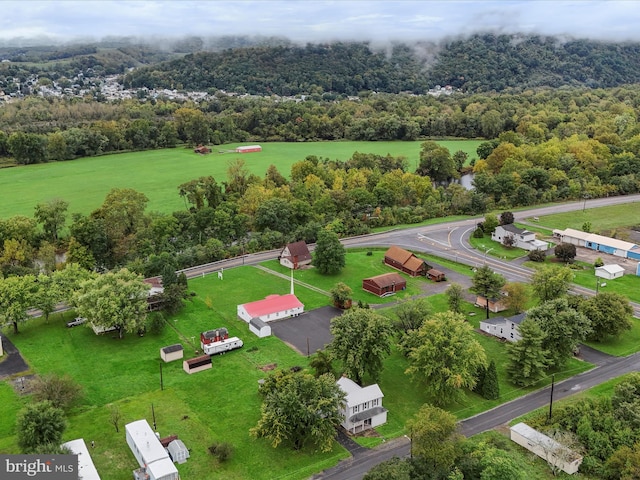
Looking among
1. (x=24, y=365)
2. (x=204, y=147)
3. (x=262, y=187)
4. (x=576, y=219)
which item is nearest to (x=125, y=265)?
(x=24, y=365)

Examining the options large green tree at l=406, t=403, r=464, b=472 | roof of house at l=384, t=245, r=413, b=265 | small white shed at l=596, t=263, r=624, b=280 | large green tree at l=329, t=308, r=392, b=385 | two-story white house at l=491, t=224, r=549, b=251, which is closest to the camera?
large green tree at l=406, t=403, r=464, b=472

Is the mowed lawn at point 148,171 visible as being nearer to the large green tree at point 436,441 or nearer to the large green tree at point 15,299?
the large green tree at point 15,299

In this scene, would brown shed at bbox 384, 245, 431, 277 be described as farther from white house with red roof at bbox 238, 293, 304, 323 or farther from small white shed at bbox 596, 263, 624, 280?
small white shed at bbox 596, 263, 624, 280

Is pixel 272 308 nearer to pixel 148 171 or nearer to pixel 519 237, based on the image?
pixel 519 237

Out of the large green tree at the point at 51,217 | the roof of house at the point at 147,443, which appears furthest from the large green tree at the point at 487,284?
the large green tree at the point at 51,217

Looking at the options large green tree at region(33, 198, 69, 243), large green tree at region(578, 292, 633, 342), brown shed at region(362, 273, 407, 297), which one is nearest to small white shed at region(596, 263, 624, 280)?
large green tree at region(578, 292, 633, 342)

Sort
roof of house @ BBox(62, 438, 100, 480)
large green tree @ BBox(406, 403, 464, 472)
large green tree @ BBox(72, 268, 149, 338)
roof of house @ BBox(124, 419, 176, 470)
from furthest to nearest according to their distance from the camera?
large green tree @ BBox(72, 268, 149, 338) < roof of house @ BBox(124, 419, 176, 470) < roof of house @ BBox(62, 438, 100, 480) < large green tree @ BBox(406, 403, 464, 472)

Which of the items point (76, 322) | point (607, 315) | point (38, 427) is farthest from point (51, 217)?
point (607, 315)

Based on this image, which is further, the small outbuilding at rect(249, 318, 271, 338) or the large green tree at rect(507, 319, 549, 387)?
the small outbuilding at rect(249, 318, 271, 338)
